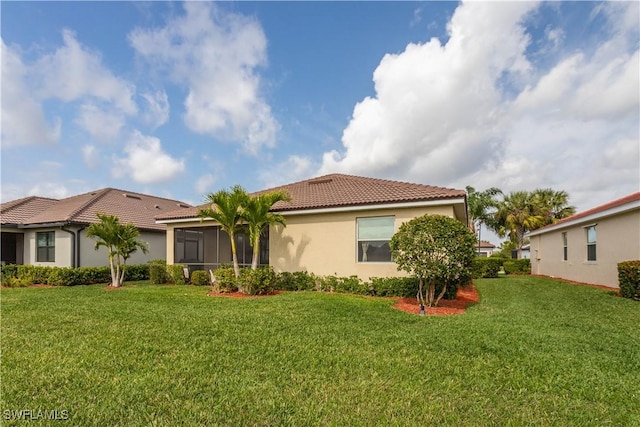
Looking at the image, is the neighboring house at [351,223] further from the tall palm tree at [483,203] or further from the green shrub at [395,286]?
the tall palm tree at [483,203]

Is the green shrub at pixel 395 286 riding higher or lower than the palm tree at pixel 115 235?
lower

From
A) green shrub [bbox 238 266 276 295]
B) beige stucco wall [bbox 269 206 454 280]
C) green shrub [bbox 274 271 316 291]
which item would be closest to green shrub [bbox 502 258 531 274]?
beige stucco wall [bbox 269 206 454 280]

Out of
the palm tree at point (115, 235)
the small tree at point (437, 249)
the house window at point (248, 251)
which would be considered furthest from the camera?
the house window at point (248, 251)

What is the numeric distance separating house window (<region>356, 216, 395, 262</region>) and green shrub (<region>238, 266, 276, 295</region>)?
323 cm

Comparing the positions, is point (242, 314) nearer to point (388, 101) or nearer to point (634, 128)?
point (388, 101)

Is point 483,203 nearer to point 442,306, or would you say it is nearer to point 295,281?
point 295,281

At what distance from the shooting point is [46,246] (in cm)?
1759

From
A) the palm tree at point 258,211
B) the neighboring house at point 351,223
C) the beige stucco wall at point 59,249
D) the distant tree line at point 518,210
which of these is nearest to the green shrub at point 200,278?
the neighboring house at point 351,223

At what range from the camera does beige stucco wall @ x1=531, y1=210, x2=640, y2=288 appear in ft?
41.1

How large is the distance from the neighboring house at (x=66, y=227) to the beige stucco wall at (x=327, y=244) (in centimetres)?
1047

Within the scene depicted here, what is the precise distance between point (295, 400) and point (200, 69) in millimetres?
12927

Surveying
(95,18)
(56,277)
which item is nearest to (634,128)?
(95,18)

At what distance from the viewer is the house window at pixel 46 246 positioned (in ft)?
57.0

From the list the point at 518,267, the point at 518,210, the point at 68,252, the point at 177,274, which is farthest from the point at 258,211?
the point at 518,210
